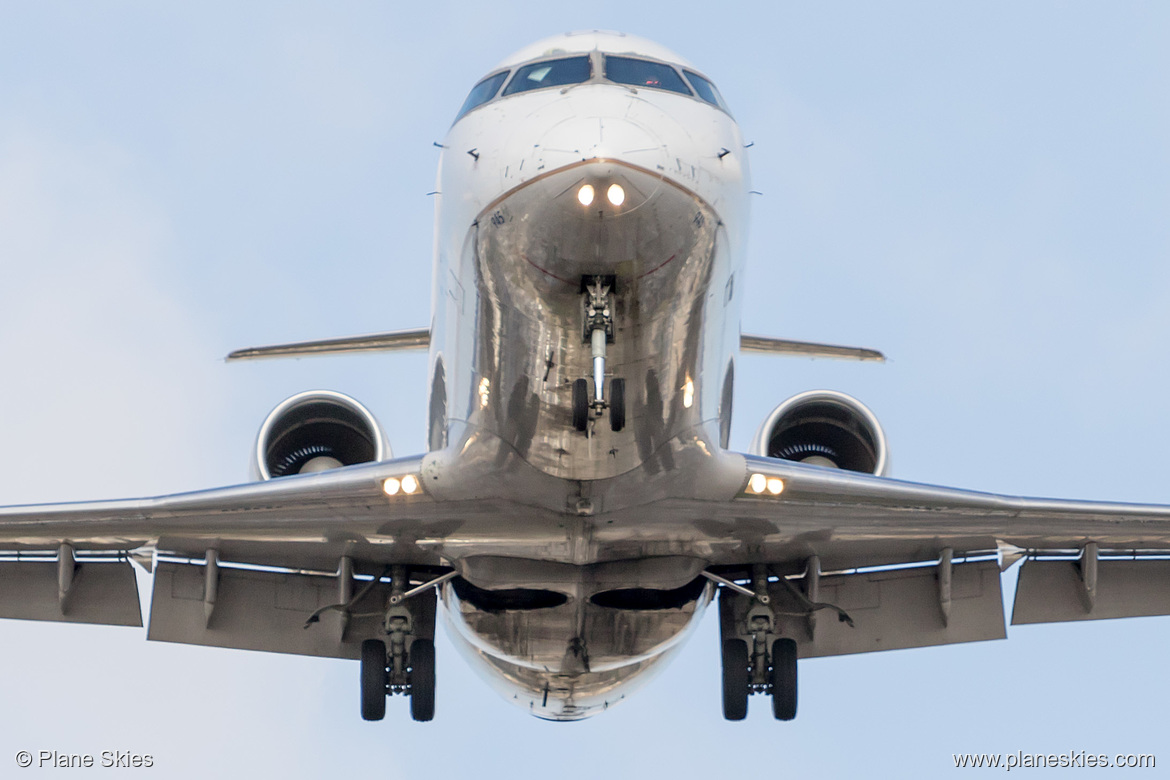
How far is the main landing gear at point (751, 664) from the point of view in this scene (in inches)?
598

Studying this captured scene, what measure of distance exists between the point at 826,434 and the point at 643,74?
5258mm

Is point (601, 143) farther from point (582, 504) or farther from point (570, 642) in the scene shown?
point (570, 642)

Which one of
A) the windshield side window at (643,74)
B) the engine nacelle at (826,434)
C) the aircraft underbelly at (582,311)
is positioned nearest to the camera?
the aircraft underbelly at (582,311)

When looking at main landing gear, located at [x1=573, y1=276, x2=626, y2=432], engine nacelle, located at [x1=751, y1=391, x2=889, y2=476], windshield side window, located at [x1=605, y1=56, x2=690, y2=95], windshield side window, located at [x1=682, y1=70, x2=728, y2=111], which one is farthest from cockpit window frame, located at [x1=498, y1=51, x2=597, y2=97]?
engine nacelle, located at [x1=751, y1=391, x2=889, y2=476]

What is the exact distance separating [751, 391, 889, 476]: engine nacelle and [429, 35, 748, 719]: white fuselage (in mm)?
1985

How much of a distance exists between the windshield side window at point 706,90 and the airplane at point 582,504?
0.13ft

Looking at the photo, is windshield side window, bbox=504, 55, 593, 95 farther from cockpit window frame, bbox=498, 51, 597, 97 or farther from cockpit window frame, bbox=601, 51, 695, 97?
cockpit window frame, bbox=601, 51, 695, 97

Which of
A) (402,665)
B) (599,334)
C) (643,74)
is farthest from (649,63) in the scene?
(402,665)

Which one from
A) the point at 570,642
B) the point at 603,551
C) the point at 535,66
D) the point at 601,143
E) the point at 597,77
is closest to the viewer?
the point at 601,143

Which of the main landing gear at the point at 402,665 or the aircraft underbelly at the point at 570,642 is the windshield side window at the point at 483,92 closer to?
the aircraft underbelly at the point at 570,642

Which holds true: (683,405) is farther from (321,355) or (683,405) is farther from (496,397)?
(321,355)

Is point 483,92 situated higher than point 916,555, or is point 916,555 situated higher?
point 483,92

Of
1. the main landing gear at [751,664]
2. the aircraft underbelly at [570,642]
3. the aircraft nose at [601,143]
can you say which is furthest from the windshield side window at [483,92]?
the main landing gear at [751,664]

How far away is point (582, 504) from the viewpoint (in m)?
12.5
